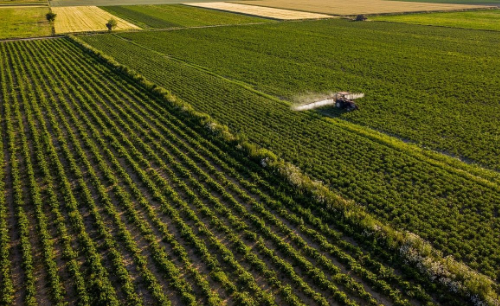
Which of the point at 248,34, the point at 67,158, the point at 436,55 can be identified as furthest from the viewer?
the point at 248,34

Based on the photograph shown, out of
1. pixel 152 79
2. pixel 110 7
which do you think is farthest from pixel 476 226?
pixel 110 7

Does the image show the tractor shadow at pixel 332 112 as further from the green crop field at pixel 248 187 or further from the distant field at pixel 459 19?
the distant field at pixel 459 19

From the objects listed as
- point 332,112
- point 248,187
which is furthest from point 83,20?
point 248,187

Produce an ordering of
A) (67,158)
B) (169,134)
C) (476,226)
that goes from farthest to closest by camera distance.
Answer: (169,134)
(67,158)
(476,226)

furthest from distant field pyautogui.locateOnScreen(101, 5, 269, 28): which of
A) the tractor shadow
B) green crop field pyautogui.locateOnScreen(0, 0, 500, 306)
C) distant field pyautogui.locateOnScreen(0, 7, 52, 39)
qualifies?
the tractor shadow

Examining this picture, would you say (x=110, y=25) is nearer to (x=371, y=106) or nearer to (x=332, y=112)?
(x=332, y=112)

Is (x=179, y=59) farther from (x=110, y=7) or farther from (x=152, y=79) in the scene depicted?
(x=110, y=7)

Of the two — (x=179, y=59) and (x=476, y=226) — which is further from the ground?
(x=179, y=59)
